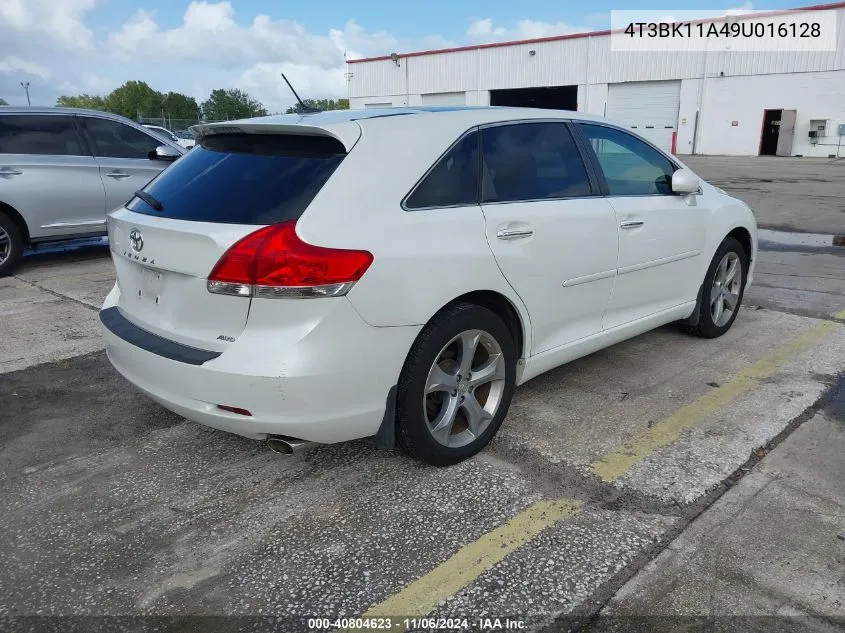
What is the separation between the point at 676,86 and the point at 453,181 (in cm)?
3833

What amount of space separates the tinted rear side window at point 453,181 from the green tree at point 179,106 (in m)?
93.0

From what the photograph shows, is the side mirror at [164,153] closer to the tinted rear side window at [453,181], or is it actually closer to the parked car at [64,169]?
the parked car at [64,169]

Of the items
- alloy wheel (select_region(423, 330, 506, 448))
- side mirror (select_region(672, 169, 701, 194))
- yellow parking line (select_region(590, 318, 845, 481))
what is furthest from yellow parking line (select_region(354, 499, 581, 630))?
side mirror (select_region(672, 169, 701, 194))

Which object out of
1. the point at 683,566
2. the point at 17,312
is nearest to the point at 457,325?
the point at 683,566

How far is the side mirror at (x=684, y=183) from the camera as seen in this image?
4289 millimetres

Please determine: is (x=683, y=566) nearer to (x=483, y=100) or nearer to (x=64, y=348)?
(x=64, y=348)

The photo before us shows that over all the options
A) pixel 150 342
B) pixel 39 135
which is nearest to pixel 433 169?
pixel 150 342

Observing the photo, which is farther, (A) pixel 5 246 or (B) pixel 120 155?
(B) pixel 120 155

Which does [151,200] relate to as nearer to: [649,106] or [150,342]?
[150,342]

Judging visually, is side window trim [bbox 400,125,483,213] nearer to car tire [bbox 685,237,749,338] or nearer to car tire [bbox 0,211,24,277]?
car tire [bbox 685,237,749,338]

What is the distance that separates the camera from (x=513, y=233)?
322cm

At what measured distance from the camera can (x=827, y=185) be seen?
18.7 metres

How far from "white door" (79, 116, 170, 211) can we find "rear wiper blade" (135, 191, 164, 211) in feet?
17.1

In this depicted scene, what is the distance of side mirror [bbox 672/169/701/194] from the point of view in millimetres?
4289
